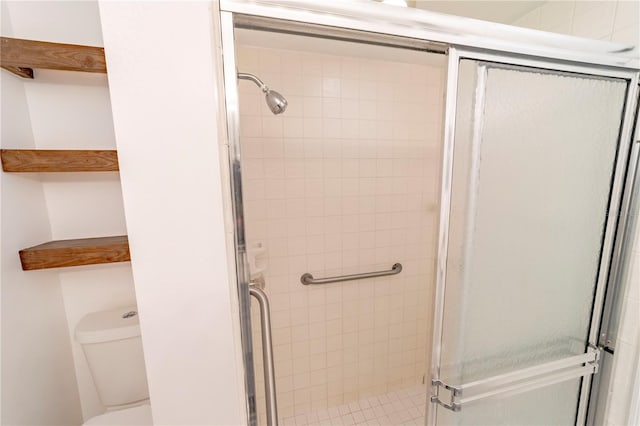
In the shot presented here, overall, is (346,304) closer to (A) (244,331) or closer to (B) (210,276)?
(A) (244,331)

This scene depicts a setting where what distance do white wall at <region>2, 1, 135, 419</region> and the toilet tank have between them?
0.34 feet

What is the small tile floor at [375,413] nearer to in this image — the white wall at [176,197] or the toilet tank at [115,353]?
the toilet tank at [115,353]

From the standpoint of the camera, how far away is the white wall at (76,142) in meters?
0.89

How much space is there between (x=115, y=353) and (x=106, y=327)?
113 millimetres

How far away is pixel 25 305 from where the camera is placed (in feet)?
2.66

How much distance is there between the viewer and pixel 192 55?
1.70ft

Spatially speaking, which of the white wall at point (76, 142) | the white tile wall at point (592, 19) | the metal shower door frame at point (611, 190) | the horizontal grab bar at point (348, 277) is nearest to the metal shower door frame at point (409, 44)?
the metal shower door frame at point (611, 190)

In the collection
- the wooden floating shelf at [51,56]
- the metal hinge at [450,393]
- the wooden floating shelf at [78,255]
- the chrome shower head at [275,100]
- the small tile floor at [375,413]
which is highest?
the wooden floating shelf at [51,56]

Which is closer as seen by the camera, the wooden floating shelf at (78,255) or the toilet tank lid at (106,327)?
the wooden floating shelf at (78,255)

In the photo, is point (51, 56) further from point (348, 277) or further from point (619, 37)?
point (619, 37)

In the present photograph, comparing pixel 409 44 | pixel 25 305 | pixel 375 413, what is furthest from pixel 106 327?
pixel 375 413

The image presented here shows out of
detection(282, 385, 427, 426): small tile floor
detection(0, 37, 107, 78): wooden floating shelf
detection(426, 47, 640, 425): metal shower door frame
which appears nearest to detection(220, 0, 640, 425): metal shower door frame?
Result: detection(426, 47, 640, 425): metal shower door frame

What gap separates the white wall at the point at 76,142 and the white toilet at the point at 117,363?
0.11 m

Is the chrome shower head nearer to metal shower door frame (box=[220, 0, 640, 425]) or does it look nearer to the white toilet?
metal shower door frame (box=[220, 0, 640, 425])
